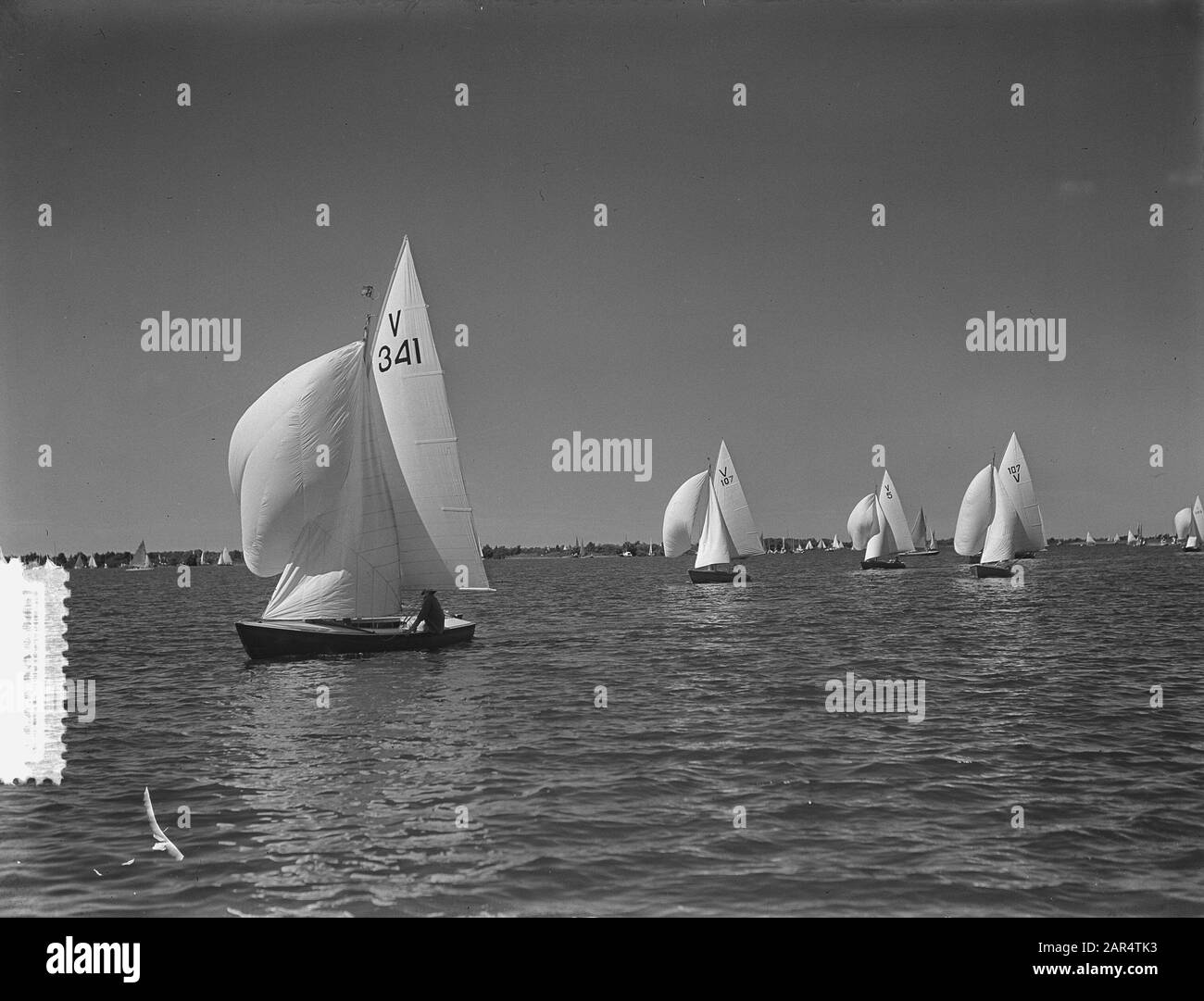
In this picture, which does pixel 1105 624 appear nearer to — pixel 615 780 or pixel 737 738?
pixel 737 738

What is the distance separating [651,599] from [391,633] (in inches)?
1750

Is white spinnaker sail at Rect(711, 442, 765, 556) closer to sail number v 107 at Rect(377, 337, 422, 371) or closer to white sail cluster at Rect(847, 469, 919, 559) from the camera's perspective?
white sail cluster at Rect(847, 469, 919, 559)

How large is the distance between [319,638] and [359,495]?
4.72 metres

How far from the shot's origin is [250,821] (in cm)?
1431

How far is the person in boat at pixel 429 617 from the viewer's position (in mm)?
33188

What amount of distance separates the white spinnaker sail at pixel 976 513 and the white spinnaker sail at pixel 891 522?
31.3 ft

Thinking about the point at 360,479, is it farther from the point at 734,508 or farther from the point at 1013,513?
the point at 1013,513

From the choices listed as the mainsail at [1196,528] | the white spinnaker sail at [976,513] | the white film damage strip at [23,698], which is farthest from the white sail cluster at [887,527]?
the white film damage strip at [23,698]

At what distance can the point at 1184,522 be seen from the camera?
505 ft

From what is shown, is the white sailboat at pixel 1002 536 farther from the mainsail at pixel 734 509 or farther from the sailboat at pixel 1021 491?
the mainsail at pixel 734 509

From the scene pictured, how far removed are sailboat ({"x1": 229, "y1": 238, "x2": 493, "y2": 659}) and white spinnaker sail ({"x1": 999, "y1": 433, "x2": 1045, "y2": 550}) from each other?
59407 mm

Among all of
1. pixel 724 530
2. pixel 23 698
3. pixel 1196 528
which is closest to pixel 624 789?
pixel 23 698

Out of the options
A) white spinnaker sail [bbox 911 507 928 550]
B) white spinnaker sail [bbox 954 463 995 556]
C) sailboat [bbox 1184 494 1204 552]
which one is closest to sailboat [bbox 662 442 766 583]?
white spinnaker sail [bbox 954 463 995 556]
